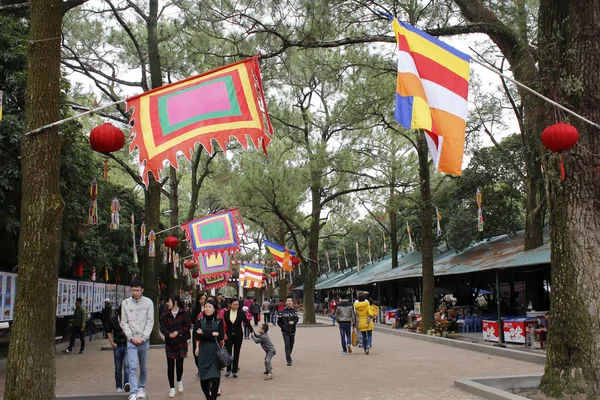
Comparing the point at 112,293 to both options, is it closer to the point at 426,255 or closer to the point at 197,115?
the point at 426,255

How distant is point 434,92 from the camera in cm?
666

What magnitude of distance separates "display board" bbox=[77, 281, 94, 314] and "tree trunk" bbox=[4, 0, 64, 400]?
14165mm

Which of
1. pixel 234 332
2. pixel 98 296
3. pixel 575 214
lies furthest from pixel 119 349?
pixel 98 296

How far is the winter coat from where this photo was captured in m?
8.48

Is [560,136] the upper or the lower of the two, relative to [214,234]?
upper

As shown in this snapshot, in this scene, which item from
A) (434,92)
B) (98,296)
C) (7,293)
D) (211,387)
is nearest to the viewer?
(434,92)

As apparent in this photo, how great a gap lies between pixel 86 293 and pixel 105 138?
51.2 feet

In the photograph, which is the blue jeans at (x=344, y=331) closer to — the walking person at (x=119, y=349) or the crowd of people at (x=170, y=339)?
the crowd of people at (x=170, y=339)

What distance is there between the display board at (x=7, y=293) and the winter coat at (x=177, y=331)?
528cm

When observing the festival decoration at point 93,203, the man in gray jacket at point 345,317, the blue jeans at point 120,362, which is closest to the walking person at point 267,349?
the blue jeans at point 120,362

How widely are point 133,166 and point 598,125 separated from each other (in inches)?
905

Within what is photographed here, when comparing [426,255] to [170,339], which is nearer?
[170,339]

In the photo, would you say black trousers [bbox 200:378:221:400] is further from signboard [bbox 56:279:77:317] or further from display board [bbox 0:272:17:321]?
signboard [bbox 56:279:77:317]

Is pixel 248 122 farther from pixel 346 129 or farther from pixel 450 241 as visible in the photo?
pixel 346 129
